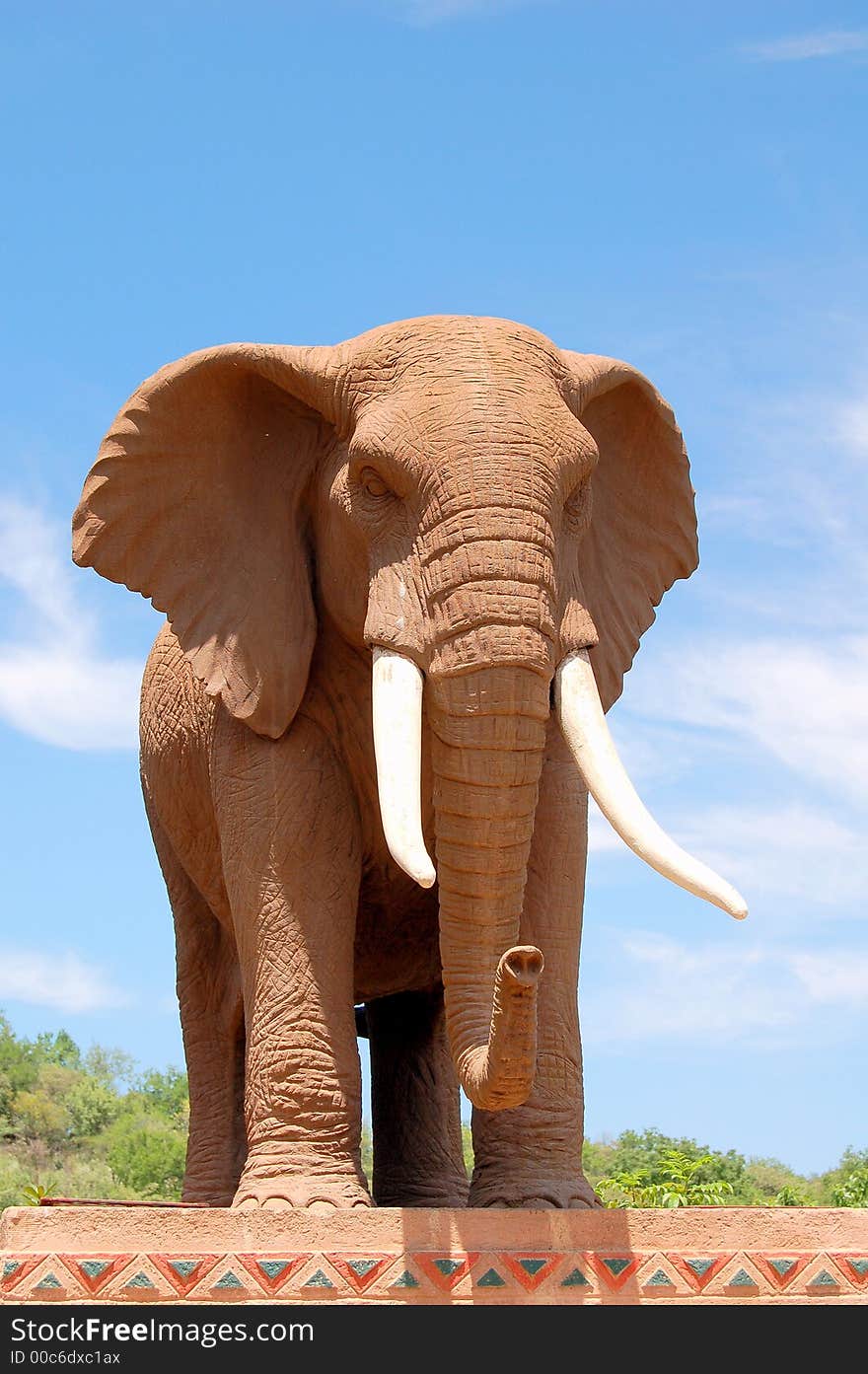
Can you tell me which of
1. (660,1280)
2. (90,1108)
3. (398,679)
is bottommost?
(660,1280)

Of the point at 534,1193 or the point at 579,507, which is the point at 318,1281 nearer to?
the point at 534,1193

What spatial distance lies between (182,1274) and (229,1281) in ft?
0.48

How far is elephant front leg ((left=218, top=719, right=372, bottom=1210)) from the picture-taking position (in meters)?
6.91

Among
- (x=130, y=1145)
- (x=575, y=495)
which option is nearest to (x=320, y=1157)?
(x=575, y=495)

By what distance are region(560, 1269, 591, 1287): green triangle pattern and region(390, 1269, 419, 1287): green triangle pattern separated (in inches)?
18.8

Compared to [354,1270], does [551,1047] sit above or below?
above

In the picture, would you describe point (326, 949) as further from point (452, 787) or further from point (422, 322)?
point (422, 322)

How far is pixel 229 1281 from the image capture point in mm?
6285

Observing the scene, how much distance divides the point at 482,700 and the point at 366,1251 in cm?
176

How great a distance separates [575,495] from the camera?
6.92 m

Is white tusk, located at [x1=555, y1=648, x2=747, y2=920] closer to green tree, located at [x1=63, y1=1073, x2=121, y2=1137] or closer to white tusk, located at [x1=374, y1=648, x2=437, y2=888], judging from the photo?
white tusk, located at [x1=374, y1=648, x2=437, y2=888]

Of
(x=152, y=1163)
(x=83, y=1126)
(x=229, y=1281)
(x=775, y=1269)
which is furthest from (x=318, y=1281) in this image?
(x=83, y=1126)

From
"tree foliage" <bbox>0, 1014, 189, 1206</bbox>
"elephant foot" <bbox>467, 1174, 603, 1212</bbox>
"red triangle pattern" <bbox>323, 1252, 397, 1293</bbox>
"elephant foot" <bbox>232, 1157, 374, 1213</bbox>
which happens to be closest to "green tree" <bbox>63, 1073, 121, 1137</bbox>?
"tree foliage" <bbox>0, 1014, 189, 1206</bbox>

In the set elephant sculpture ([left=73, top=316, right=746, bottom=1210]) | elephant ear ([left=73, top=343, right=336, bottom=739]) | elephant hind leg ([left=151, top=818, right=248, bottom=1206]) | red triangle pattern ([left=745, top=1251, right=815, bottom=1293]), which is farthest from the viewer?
elephant hind leg ([left=151, top=818, right=248, bottom=1206])
